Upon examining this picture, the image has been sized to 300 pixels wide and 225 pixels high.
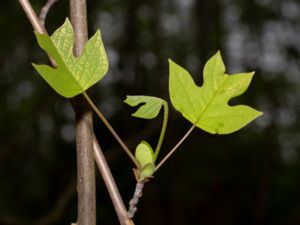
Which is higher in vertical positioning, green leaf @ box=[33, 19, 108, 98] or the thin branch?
the thin branch

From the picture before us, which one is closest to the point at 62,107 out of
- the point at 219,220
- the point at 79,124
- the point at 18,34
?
the point at 18,34

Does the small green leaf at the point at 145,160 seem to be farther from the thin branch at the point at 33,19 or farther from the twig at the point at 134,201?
the thin branch at the point at 33,19

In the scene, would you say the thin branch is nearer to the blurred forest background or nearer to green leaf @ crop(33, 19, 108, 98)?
green leaf @ crop(33, 19, 108, 98)

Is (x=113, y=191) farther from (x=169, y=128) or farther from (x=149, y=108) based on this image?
(x=169, y=128)

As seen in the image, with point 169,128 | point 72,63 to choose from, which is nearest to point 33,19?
point 72,63

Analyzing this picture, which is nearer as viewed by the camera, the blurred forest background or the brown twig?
the brown twig

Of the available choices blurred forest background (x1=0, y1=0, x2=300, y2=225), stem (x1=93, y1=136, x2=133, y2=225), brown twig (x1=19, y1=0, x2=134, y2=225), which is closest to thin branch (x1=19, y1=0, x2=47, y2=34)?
brown twig (x1=19, y1=0, x2=134, y2=225)

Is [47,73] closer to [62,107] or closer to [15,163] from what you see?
[15,163]
